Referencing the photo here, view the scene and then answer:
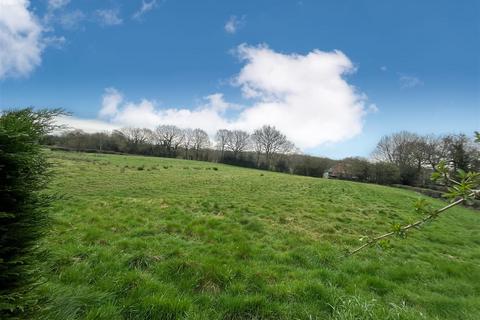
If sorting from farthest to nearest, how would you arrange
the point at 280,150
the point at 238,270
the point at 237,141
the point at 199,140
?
the point at 199,140 → the point at 237,141 → the point at 280,150 → the point at 238,270

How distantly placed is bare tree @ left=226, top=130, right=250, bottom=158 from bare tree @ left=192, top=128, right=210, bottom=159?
24.8 ft

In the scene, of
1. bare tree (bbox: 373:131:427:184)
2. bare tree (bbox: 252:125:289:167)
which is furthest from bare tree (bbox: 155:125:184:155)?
bare tree (bbox: 373:131:427:184)

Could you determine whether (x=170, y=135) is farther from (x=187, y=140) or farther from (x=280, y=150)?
(x=280, y=150)

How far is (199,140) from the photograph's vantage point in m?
81.9

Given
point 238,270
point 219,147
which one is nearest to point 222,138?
point 219,147

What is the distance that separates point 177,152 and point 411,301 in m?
74.8

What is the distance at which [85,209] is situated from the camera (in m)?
8.82

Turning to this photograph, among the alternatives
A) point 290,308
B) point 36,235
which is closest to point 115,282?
point 36,235

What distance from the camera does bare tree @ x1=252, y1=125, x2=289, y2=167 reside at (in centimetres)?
7181

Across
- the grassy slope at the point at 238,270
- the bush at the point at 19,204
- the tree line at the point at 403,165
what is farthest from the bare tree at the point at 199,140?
the bush at the point at 19,204

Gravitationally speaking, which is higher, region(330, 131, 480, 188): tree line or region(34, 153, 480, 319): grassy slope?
region(330, 131, 480, 188): tree line

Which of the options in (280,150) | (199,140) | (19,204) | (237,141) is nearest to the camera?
(19,204)

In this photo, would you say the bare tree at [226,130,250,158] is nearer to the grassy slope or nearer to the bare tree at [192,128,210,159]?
the bare tree at [192,128,210,159]

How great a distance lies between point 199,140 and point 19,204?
80.5m
